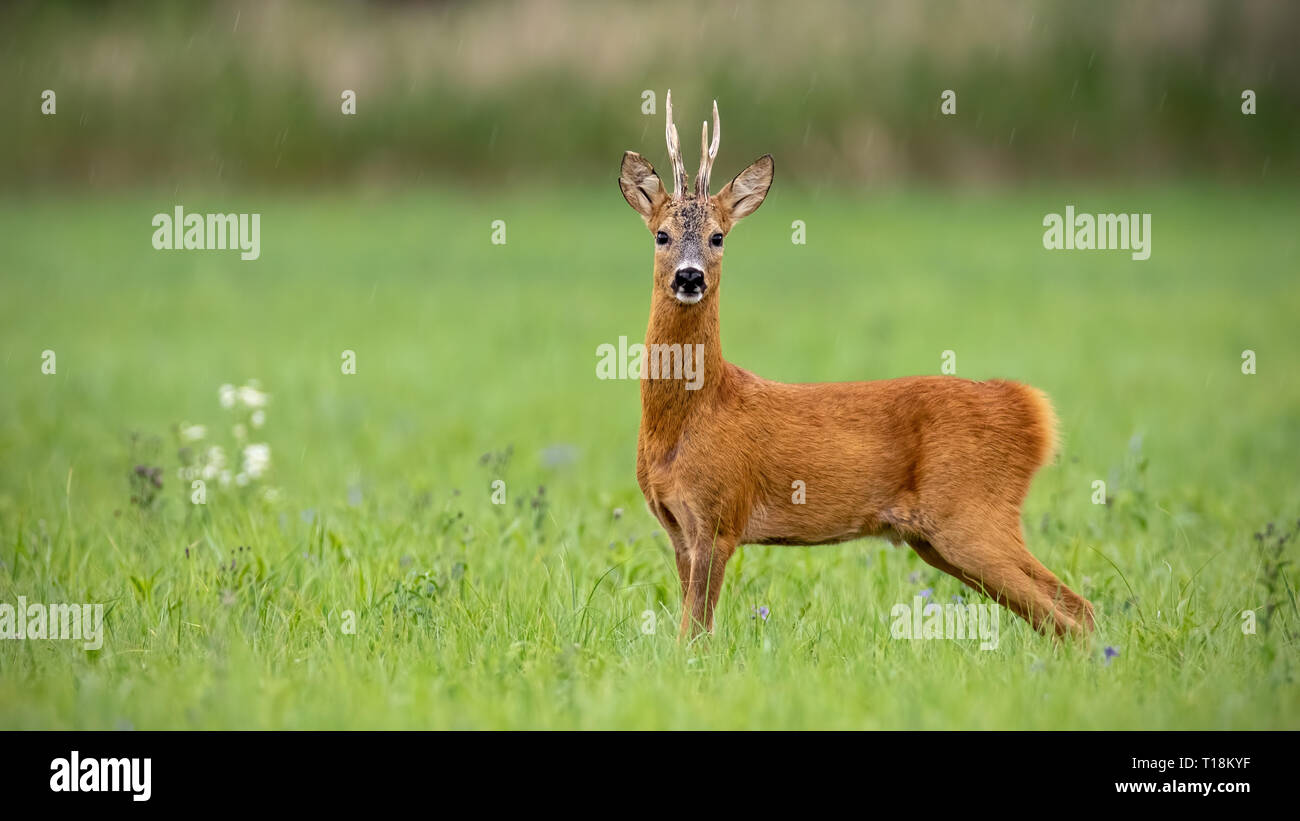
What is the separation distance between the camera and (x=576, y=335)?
14836 mm

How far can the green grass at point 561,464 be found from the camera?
5031 mm

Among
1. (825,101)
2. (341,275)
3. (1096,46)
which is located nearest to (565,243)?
(341,275)

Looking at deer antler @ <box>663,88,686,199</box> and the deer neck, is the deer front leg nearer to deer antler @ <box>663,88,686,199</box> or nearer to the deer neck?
the deer neck

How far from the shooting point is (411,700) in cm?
480

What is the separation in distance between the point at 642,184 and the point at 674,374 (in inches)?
29.4

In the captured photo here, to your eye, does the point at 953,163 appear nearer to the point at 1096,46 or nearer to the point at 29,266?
the point at 1096,46

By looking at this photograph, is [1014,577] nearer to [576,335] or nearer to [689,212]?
[689,212]

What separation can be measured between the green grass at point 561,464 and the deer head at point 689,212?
1.30m

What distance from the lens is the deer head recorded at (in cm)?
549

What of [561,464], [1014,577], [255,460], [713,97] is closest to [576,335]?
[561,464]

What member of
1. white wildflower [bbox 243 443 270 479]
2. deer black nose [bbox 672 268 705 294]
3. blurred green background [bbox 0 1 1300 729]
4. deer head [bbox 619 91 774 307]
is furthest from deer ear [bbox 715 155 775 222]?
white wildflower [bbox 243 443 270 479]

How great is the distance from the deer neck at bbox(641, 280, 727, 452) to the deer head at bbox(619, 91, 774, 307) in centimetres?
7
